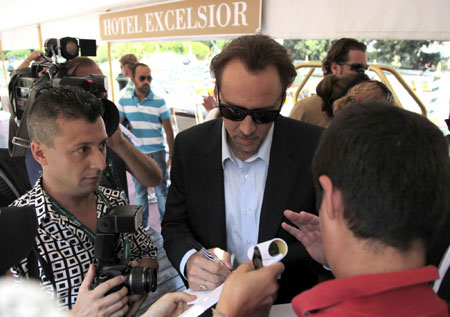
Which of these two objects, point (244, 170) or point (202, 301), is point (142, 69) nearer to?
point (244, 170)

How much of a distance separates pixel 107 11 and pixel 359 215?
7.10 meters

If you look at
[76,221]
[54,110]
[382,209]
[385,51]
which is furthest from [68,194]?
[385,51]

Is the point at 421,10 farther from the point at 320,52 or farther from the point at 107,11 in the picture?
the point at 107,11

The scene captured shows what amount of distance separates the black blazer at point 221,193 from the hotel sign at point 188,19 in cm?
264

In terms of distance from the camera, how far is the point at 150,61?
26.6ft

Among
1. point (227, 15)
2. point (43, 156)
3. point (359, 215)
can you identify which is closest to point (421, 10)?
point (227, 15)

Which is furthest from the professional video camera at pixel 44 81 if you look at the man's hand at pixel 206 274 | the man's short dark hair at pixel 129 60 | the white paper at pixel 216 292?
the man's short dark hair at pixel 129 60

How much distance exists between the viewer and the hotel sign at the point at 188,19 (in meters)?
3.87

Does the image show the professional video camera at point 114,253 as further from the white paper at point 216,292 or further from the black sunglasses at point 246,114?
the black sunglasses at point 246,114

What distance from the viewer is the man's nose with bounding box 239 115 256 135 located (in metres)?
1.34

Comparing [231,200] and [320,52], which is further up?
[320,52]

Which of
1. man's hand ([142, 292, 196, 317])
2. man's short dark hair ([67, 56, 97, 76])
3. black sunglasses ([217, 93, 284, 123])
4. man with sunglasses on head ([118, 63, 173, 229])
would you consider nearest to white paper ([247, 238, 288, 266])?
man's hand ([142, 292, 196, 317])

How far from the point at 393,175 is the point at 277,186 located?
0.81 meters

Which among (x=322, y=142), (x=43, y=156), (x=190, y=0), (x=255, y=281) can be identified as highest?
(x=190, y=0)
